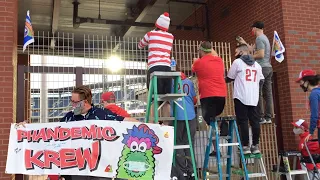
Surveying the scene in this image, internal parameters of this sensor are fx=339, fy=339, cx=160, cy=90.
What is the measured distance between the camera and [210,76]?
202 inches

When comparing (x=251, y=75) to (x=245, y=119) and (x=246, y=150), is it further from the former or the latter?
(x=246, y=150)

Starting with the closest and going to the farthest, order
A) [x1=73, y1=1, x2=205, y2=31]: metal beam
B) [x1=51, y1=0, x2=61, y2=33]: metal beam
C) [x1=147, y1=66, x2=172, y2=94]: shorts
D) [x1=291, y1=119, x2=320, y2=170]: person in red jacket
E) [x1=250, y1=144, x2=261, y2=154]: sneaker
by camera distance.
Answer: [x1=147, y1=66, x2=172, y2=94]: shorts < [x1=250, y1=144, x2=261, y2=154]: sneaker < [x1=291, y1=119, x2=320, y2=170]: person in red jacket < [x1=51, y1=0, x2=61, y2=33]: metal beam < [x1=73, y1=1, x2=205, y2=31]: metal beam

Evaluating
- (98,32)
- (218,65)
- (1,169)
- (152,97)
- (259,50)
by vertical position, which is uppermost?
(98,32)

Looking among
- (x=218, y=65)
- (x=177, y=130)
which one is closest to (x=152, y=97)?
(x=177, y=130)

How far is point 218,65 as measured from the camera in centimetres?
519

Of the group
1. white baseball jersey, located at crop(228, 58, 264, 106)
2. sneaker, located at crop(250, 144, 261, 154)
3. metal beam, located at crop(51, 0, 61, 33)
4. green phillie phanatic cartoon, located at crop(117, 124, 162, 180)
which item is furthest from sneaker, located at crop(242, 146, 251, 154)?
metal beam, located at crop(51, 0, 61, 33)

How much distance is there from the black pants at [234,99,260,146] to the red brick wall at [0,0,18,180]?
3893 millimetres

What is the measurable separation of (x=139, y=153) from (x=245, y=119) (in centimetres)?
207

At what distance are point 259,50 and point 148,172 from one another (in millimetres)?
3600

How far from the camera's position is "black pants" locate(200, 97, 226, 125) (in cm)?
512

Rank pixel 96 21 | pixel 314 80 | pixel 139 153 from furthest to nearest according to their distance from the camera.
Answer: pixel 96 21 → pixel 314 80 → pixel 139 153

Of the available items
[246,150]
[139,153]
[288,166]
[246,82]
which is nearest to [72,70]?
[139,153]

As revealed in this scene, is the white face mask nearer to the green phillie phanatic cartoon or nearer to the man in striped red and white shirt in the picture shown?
the man in striped red and white shirt

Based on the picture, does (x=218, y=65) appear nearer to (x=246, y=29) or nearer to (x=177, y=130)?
(x=177, y=130)
